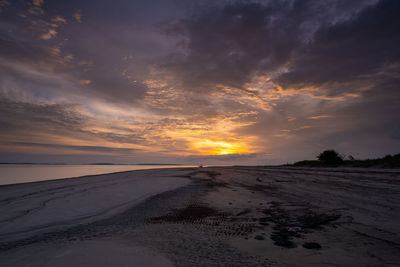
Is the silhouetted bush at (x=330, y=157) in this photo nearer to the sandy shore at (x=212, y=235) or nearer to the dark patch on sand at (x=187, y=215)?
the sandy shore at (x=212, y=235)

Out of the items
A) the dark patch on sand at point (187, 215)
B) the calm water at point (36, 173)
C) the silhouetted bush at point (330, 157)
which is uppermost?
the silhouetted bush at point (330, 157)

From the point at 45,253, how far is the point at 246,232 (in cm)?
401

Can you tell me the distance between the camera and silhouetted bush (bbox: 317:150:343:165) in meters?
32.4

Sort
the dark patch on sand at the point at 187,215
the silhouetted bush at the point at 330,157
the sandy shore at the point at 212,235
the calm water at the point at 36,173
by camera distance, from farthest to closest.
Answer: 1. the silhouetted bush at the point at 330,157
2. the calm water at the point at 36,173
3. the dark patch on sand at the point at 187,215
4. the sandy shore at the point at 212,235

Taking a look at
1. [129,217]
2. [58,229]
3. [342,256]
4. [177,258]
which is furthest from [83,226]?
[342,256]

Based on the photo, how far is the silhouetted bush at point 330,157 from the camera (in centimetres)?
3242

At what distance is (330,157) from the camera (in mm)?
33875

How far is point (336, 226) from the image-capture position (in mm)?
4473

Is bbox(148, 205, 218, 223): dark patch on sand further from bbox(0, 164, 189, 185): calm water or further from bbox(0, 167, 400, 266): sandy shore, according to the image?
bbox(0, 164, 189, 185): calm water

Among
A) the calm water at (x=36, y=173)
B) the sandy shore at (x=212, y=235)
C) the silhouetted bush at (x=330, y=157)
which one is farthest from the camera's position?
the silhouetted bush at (x=330, y=157)

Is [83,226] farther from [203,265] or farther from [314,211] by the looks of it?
[314,211]

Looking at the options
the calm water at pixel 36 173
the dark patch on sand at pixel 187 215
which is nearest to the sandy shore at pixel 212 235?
the dark patch on sand at pixel 187 215

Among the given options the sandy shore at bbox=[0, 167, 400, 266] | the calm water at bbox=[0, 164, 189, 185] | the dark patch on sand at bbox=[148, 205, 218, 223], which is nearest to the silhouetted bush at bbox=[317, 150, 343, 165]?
the sandy shore at bbox=[0, 167, 400, 266]

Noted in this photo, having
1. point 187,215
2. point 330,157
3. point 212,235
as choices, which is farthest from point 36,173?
point 330,157
